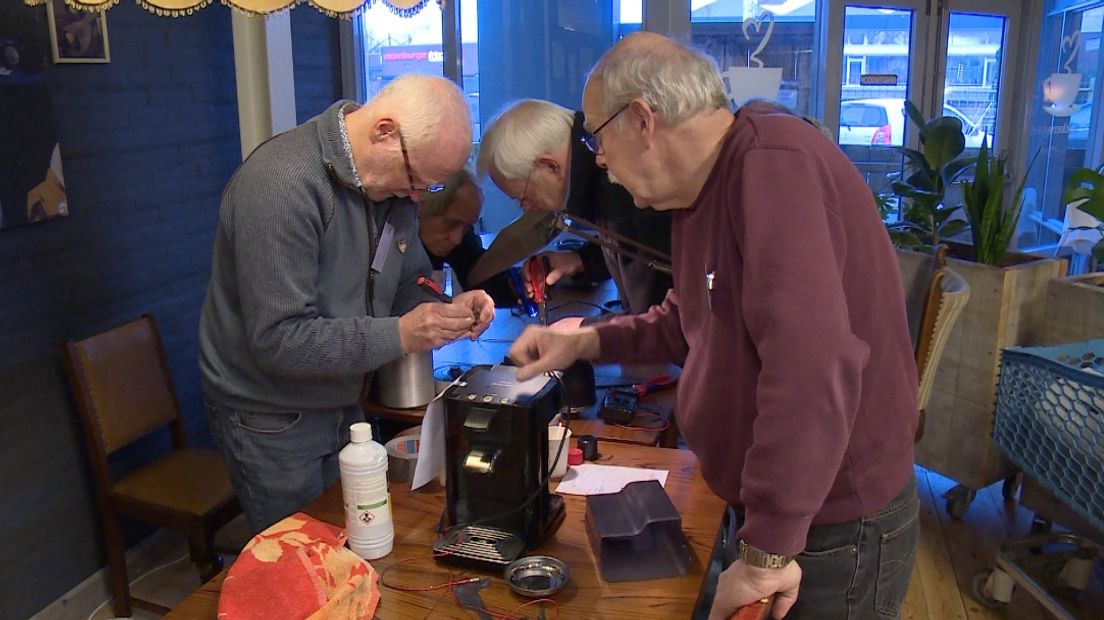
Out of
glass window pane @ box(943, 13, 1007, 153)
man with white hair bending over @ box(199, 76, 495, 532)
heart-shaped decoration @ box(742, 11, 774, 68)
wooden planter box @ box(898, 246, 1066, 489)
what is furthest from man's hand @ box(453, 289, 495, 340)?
glass window pane @ box(943, 13, 1007, 153)

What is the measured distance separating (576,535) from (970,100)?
438 cm

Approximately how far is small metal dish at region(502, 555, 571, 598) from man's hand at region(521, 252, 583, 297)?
48.2 inches

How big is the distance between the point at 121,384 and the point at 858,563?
84.6 inches

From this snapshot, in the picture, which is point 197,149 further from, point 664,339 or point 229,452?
point 664,339

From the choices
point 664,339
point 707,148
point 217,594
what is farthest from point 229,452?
point 707,148

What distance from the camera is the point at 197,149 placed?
3.04 m

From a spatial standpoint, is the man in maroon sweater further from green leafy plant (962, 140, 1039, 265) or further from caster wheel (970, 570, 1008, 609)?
green leafy plant (962, 140, 1039, 265)

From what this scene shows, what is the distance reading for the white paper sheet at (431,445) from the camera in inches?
59.2

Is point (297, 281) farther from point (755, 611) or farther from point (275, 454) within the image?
point (755, 611)

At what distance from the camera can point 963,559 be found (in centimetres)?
308

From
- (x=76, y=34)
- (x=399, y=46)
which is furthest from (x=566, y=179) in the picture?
(x=399, y=46)

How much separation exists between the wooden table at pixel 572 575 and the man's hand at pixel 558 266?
94 cm

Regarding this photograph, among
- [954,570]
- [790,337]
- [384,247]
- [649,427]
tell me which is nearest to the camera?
[790,337]

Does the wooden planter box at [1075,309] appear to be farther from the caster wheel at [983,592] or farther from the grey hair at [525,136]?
the grey hair at [525,136]
